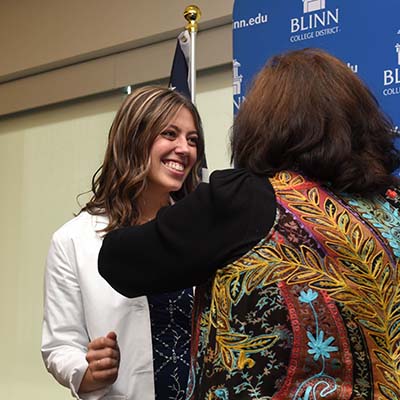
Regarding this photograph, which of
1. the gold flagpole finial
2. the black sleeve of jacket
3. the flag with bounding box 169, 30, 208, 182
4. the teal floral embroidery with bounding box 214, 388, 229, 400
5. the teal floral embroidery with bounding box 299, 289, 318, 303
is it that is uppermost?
the gold flagpole finial

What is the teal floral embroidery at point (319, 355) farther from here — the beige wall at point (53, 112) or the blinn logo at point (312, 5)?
the beige wall at point (53, 112)

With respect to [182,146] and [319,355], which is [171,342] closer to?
[182,146]

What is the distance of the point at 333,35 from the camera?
9.16 feet

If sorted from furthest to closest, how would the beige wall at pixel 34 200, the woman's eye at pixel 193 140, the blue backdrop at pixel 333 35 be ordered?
1. the beige wall at pixel 34 200
2. the blue backdrop at pixel 333 35
3. the woman's eye at pixel 193 140

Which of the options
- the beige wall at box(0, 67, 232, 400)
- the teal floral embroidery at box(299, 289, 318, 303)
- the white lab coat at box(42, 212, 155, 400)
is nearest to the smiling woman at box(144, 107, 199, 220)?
the white lab coat at box(42, 212, 155, 400)

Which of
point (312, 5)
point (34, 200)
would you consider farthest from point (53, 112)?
point (312, 5)

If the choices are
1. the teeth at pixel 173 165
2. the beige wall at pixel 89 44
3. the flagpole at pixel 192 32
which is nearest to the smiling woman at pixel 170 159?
the teeth at pixel 173 165

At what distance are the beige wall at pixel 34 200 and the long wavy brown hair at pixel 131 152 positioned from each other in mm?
2510

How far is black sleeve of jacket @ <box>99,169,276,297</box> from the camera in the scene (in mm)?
1349

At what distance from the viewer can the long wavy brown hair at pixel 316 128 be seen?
1404 mm

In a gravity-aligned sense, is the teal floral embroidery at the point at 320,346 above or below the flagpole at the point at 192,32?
below

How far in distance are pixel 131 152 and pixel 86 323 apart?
471 mm

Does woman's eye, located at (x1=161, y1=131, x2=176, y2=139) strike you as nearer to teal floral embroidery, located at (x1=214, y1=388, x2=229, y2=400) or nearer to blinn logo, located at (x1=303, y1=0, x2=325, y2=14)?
blinn logo, located at (x1=303, y1=0, x2=325, y2=14)

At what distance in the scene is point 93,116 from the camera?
4.86m
